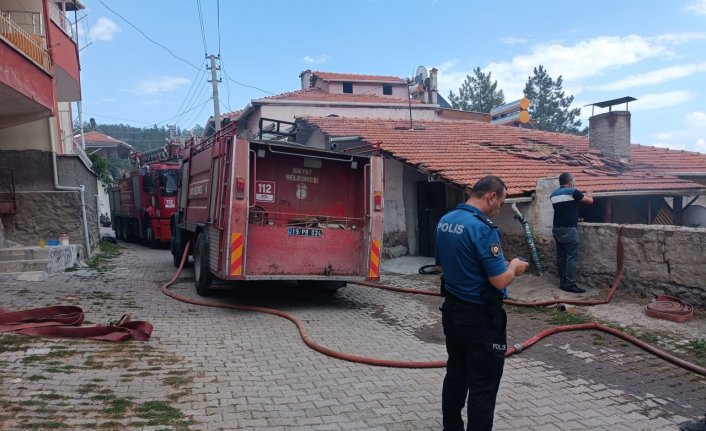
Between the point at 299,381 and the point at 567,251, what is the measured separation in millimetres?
4724

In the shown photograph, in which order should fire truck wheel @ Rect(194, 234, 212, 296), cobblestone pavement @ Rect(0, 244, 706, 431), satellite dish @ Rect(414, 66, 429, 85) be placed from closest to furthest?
cobblestone pavement @ Rect(0, 244, 706, 431), fire truck wheel @ Rect(194, 234, 212, 296), satellite dish @ Rect(414, 66, 429, 85)

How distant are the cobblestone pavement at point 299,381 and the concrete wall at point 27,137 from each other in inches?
233

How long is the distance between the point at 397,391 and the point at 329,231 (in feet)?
12.1

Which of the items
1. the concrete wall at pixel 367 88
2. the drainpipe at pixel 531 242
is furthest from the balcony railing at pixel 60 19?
the concrete wall at pixel 367 88

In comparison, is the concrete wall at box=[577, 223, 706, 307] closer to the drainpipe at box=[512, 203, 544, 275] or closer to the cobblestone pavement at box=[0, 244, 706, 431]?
the drainpipe at box=[512, 203, 544, 275]

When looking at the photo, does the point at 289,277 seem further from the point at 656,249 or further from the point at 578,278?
the point at 656,249

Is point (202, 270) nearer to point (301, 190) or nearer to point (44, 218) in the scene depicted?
point (301, 190)

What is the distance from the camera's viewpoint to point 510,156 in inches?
500

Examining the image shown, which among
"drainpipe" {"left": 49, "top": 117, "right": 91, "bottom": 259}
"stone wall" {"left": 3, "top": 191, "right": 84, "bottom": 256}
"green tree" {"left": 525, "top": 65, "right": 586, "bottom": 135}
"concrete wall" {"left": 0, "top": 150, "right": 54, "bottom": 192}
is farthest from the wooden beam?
"green tree" {"left": 525, "top": 65, "right": 586, "bottom": 135}

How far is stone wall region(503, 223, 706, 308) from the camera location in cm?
605

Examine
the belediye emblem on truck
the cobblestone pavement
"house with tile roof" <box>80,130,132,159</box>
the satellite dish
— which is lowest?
the cobblestone pavement

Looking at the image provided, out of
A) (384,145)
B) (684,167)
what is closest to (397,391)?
(384,145)

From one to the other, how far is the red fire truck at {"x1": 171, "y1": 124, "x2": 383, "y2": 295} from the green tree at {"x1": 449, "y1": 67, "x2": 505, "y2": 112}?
156ft

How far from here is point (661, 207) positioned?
41.4 ft
